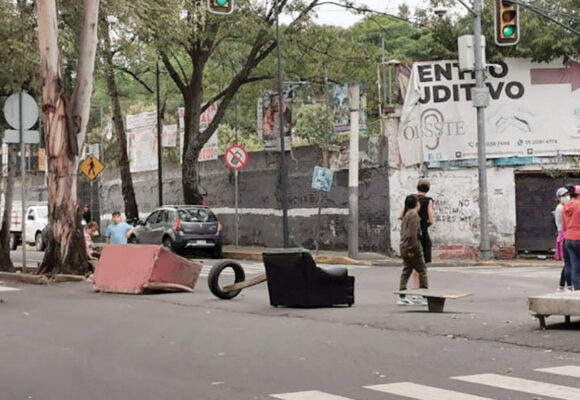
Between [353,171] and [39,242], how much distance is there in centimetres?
1670

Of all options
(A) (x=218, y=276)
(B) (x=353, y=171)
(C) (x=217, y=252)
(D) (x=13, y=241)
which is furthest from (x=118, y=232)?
(D) (x=13, y=241)

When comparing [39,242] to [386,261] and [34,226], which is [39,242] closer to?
[34,226]

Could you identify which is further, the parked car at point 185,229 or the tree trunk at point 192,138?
the tree trunk at point 192,138

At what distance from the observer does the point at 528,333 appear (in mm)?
11227

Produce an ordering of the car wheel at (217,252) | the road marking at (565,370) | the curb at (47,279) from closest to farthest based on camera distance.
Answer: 1. the road marking at (565,370)
2. the curb at (47,279)
3. the car wheel at (217,252)

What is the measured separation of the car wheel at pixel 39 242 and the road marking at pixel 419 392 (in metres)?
31.9

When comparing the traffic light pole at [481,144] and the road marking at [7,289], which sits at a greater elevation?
the traffic light pole at [481,144]

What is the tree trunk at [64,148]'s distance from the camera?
2111 centimetres

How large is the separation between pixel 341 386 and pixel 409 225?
670 cm

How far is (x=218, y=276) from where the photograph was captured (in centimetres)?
1631

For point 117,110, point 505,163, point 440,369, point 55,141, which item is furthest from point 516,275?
point 117,110

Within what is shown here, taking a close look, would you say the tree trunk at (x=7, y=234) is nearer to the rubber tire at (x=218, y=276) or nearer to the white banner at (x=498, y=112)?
the rubber tire at (x=218, y=276)

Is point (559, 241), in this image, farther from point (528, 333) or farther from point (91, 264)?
point (91, 264)

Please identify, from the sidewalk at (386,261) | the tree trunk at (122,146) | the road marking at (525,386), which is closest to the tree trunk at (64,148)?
the sidewalk at (386,261)
